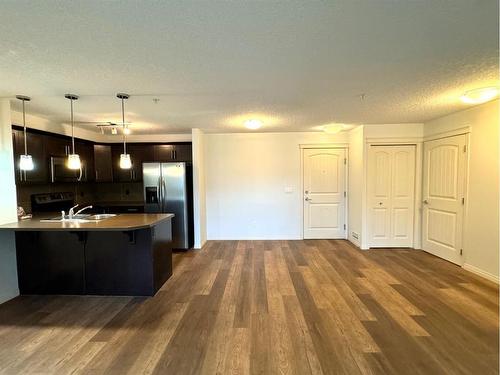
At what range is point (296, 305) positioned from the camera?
289cm

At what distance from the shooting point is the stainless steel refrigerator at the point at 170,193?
502 cm

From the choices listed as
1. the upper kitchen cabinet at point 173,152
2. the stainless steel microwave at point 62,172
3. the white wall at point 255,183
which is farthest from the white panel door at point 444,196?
the stainless steel microwave at point 62,172

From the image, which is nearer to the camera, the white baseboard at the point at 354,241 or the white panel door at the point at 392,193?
the white panel door at the point at 392,193

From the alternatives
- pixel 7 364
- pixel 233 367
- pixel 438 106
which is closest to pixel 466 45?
pixel 438 106

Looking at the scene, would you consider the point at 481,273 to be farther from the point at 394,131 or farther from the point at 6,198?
the point at 6,198

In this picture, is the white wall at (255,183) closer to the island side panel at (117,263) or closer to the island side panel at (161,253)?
the island side panel at (161,253)

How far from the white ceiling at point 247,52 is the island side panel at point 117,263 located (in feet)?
5.54

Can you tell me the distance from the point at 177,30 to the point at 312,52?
982 millimetres

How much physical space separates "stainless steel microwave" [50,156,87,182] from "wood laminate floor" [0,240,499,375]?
1940 millimetres

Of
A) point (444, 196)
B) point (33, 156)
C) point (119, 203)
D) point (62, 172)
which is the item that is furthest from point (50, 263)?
point (444, 196)

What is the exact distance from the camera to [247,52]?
1.97m

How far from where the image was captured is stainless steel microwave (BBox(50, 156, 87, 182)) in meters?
4.22

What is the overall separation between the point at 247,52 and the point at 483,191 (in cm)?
379

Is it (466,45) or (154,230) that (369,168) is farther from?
(154,230)
